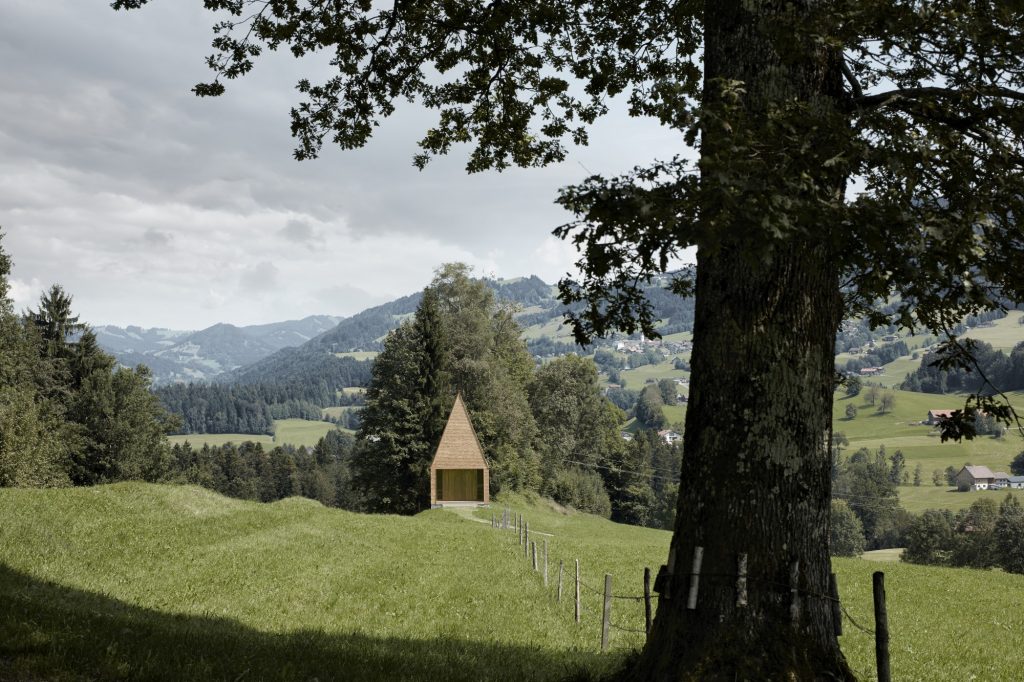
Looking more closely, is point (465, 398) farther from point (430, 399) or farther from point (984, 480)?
point (984, 480)

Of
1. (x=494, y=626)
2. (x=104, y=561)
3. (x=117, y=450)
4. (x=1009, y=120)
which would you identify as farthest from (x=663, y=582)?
(x=117, y=450)

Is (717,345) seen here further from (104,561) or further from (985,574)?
(985,574)

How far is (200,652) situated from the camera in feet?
28.2

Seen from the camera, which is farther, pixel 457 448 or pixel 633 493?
pixel 633 493

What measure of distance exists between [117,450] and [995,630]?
57.9 m

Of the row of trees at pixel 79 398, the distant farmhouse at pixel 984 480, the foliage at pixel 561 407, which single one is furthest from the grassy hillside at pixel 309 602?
the distant farmhouse at pixel 984 480

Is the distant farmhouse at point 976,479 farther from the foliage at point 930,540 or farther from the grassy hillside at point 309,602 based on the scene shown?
the grassy hillside at point 309,602

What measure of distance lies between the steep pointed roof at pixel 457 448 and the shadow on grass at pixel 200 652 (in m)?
36.9

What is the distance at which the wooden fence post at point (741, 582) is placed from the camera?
273 inches

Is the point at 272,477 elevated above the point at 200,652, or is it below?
below

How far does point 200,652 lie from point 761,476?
6.75 m

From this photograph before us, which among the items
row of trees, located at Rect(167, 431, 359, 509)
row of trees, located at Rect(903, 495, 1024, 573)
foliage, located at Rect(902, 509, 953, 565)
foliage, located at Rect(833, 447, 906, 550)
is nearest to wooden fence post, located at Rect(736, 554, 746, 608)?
row of trees, located at Rect(903, 495, 1024, 573)

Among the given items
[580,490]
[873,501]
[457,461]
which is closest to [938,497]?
[873,501]

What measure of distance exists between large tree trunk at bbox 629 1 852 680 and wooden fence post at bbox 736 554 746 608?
1.7 inches
